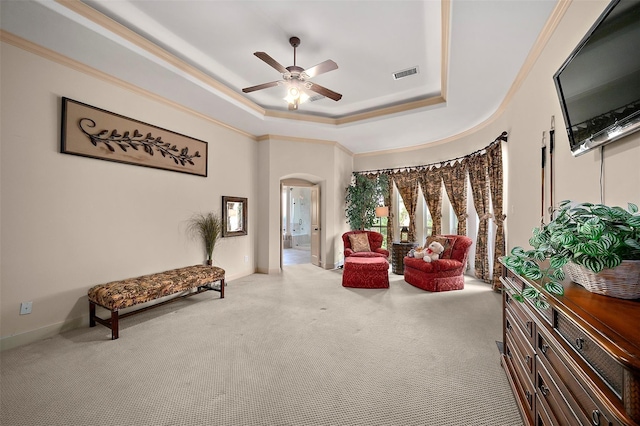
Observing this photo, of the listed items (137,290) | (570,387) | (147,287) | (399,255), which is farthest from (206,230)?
(570,387)

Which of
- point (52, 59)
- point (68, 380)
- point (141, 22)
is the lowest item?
point (68, 380)

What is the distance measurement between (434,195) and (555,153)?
3.84 meters

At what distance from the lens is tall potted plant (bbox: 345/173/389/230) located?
21.6 ft

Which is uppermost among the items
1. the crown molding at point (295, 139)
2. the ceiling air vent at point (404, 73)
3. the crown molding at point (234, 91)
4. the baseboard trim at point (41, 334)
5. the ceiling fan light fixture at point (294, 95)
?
the ceiling air vent at point (404, 73)

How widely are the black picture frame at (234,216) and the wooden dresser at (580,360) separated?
4.48m

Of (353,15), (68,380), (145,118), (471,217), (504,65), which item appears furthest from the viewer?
(471,217)

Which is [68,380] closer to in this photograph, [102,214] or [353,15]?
[102,214]

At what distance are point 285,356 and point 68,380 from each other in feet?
5.49

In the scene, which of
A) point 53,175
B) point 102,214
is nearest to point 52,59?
point 53,175

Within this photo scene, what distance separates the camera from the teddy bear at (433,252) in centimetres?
463

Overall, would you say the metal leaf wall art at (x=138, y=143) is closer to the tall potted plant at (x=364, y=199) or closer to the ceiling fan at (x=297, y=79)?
the ceiling fan at (x=297, y=79)

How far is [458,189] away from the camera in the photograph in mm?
5754

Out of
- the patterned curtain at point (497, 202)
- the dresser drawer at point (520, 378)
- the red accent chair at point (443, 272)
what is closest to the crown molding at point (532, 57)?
the patterned curtain at point (497, 202)

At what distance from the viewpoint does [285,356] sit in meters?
2.49
